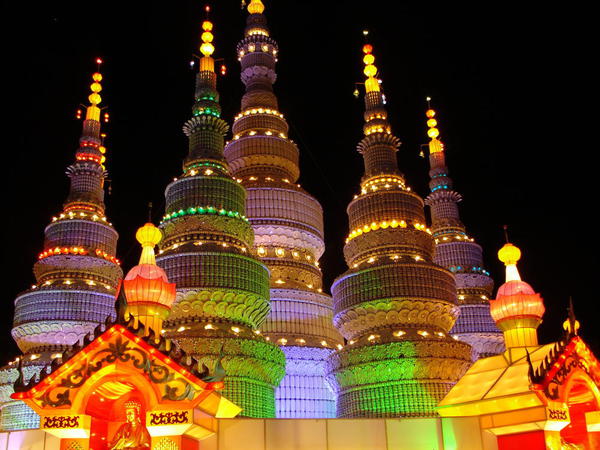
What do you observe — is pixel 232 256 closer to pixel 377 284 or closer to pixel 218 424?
pixel 377 284

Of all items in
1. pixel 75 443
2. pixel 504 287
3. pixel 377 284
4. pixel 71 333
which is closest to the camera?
pixel 75 443

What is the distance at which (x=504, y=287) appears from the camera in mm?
28359

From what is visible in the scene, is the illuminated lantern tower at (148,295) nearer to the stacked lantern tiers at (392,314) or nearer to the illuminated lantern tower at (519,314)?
the illuminated lantern tower at (519,314)

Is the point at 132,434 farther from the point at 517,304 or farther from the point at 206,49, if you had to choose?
the point at 206,49

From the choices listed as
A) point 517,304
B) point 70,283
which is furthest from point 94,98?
point 517,304

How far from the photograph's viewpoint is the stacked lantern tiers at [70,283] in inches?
2032

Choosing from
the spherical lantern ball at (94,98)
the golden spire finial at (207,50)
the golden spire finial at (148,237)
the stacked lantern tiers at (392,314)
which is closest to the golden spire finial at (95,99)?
the spherical lantern ball at (94,98)

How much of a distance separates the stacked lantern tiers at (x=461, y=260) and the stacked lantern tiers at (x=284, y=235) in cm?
1339

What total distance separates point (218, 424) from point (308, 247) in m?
35.9

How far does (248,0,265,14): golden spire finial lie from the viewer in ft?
227

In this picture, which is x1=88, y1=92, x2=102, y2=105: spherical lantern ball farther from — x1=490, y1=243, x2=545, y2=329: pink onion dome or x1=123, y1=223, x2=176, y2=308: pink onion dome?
x1=490, y1=243, x2=545, y2=329: pink onion dome

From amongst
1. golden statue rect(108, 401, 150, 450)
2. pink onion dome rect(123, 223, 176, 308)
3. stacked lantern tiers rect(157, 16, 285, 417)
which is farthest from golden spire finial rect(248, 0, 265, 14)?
golden statue rect(108, 401, 150, 450)

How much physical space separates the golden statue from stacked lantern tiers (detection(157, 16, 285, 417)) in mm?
20472

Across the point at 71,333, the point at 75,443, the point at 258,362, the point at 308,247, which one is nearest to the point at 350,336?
the point at 258,362
